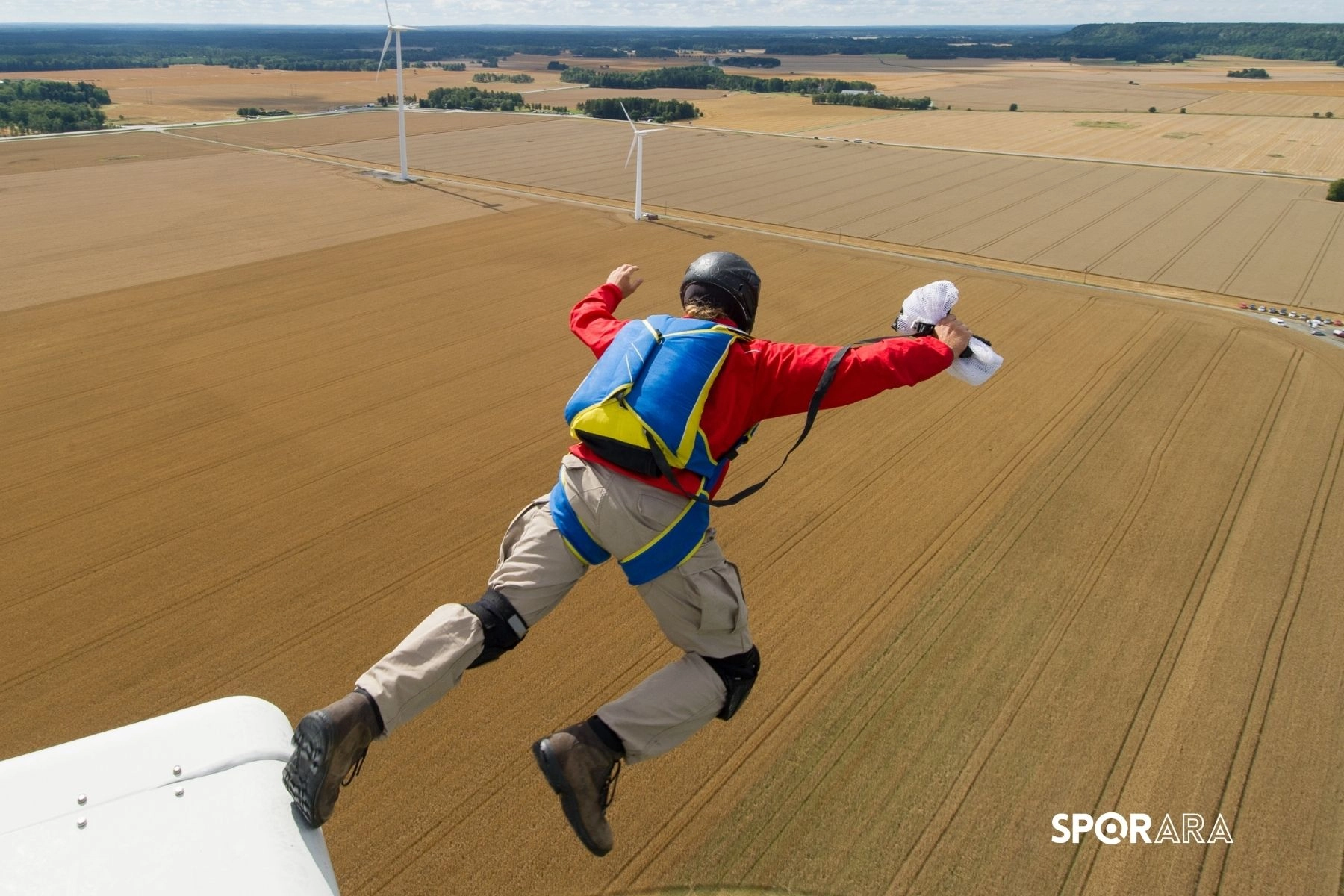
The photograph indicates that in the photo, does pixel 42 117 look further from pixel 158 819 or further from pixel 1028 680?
pixel 158 819

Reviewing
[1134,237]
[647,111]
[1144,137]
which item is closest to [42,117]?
[647,111]

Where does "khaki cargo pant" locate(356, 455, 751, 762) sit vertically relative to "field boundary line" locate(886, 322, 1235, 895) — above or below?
above

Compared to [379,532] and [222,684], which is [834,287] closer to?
[379,532]

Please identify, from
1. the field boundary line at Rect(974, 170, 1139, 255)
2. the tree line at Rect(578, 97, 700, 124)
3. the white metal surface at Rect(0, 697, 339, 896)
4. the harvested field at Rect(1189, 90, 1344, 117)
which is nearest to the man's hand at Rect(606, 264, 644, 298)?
the white metal surface at Rect(0, 697, 339, 896)

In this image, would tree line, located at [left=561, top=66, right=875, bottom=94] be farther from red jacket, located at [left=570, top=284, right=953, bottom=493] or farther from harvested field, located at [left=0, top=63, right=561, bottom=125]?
red jacket, located at [left=570, top=284, right=953, bottom=493]

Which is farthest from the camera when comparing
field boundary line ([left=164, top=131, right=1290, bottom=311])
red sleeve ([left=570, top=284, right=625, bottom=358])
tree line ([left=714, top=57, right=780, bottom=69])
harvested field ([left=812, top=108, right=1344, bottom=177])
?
tree line ([left=714, top=57, right=780, bottom=69])

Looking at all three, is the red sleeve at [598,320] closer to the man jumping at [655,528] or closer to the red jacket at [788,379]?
the man jumping at [655,528]

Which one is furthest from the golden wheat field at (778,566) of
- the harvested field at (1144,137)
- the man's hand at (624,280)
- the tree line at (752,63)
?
the tree line at (752,63)
